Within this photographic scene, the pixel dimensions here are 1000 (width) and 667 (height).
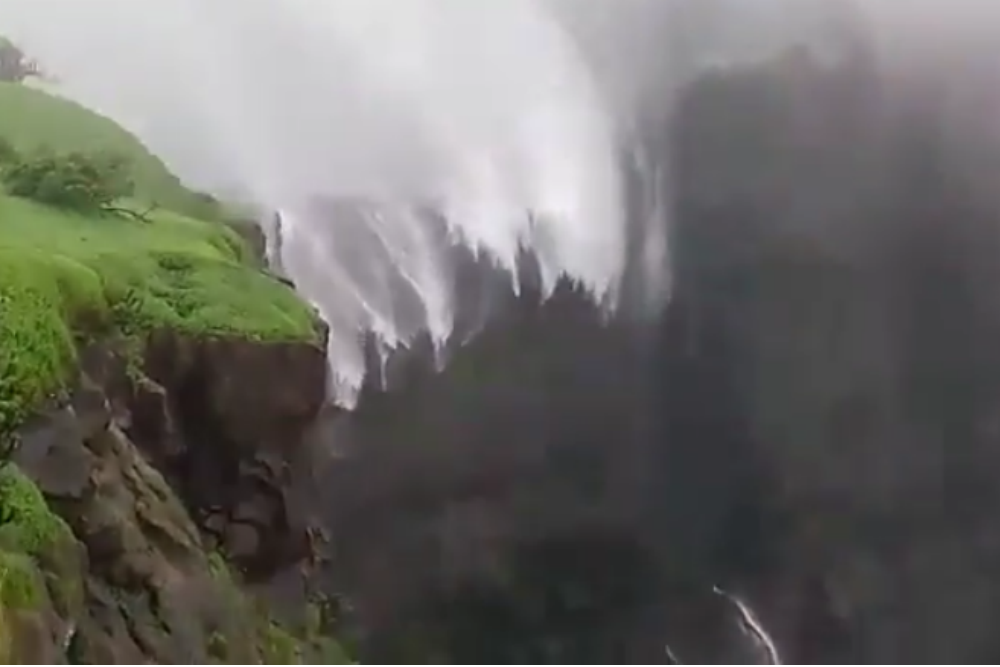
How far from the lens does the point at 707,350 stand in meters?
15.6

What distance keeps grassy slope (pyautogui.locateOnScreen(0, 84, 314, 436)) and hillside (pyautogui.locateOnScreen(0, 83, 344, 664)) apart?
Answer: 0.02 m

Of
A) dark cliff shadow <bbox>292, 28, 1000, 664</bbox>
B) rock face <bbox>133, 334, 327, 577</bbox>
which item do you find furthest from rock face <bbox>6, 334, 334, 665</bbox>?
dark cliff shadow <bbox>292, 28, 1000, 664</bbox>

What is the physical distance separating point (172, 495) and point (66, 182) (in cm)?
348

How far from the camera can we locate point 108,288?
8250mm

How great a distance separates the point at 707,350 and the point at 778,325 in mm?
1304

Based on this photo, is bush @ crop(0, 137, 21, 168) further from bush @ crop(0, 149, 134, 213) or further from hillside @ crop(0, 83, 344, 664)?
hillside @ crop(0, 83, 344, 664)

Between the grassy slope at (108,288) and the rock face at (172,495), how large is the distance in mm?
168

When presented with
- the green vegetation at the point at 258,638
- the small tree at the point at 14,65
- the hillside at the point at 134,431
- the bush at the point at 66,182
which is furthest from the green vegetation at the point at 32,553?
the small tree at the point at 14,65

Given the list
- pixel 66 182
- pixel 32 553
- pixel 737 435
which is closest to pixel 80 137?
pixel 66 182

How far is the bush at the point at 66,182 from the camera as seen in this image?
9867mm

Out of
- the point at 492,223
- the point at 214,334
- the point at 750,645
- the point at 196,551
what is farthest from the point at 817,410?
the point at 196,551

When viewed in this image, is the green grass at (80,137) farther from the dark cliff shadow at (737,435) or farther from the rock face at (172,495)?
the rock face at (172,495)

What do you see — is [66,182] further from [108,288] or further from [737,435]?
[737,435]

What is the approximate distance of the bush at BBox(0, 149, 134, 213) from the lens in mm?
9867
